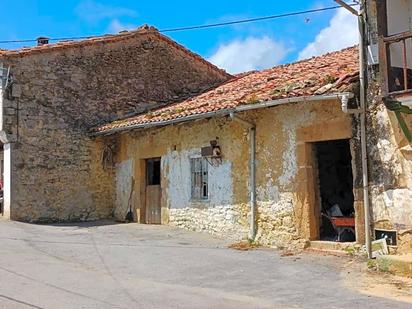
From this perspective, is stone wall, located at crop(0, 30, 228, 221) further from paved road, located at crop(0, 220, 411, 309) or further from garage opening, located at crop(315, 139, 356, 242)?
garage opening, located at crop(315, 139, 356, 242)

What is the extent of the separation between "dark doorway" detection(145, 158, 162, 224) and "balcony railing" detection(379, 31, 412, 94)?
7.81 meters

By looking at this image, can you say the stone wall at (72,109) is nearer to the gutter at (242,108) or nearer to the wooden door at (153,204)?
the wooden door at (153,204)

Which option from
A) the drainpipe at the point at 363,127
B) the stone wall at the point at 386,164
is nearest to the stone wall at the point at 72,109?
the drainpipe at the point at 363,127

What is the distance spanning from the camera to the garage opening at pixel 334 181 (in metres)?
11.2

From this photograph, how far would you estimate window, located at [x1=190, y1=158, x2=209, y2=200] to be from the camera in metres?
13.1

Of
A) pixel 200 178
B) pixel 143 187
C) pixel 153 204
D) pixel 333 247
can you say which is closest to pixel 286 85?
pixel 200 178

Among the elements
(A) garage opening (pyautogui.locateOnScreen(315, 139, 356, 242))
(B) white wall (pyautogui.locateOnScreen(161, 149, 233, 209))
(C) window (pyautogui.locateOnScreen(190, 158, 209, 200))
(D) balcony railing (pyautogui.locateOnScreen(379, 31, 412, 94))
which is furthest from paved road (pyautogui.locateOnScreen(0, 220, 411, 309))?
(D) balcony railing (pyautogui.locateOnScreen(379, 31, 412, 94))

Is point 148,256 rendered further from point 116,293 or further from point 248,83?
point 248,83

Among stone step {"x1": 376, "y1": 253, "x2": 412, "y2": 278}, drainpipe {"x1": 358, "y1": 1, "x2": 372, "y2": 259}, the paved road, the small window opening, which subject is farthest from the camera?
the small window opening

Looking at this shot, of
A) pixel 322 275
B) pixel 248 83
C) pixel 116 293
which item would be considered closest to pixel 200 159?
pixel 248 83

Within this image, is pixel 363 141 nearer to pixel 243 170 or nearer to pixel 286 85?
pixel 286 85

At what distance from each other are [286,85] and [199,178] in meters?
3.55

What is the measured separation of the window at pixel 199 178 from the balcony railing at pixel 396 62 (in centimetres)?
537

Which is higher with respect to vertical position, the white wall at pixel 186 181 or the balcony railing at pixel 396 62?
the balcony railing at pixel 396 62
